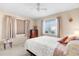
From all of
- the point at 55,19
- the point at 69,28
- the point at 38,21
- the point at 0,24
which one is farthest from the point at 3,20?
the point at 69,28

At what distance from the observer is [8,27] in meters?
3.34

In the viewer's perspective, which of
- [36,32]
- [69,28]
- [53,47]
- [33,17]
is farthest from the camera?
[36,32]

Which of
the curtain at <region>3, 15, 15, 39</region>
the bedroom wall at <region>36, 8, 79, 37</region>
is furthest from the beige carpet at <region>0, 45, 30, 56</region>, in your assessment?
the bedroom wall at <region>36, 8, 79, 37</region>

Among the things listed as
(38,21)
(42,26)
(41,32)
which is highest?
(38,21)

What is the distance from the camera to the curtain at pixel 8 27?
3172 millimetres

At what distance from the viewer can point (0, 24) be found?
3105mm

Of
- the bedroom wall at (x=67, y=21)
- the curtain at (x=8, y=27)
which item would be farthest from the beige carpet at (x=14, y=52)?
the bedroom wall at (x=67, y=21)

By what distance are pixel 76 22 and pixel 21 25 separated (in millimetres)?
1932

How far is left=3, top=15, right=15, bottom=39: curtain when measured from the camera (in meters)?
3.17

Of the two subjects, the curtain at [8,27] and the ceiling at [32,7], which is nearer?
the ceiling at [32,7]

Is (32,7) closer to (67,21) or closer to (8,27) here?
(67,21)

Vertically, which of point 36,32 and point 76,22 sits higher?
point 76,22

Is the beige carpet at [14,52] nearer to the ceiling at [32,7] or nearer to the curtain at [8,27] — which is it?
the curtain at [8,27]

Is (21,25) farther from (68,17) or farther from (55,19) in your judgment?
(68,17)
